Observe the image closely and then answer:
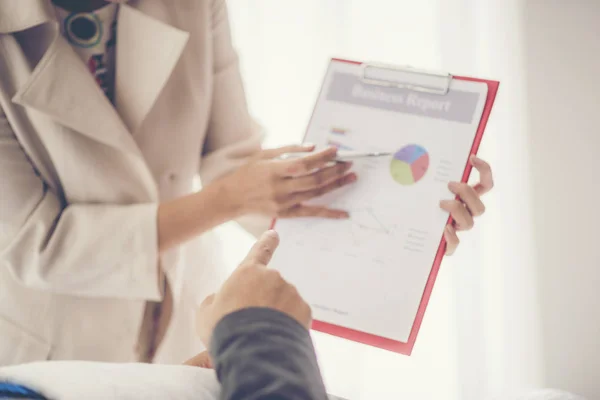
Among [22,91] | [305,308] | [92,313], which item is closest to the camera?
[305,308]

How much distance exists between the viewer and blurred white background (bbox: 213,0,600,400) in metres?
0.87

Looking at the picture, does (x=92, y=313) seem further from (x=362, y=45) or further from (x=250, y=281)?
(x=362, y=45)

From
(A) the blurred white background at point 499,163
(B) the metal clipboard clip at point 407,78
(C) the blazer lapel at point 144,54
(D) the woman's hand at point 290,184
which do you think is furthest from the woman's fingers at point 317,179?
(A) the blurred white background at point 499,163

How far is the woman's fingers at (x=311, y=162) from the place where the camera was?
69 cm

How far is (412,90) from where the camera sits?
2.32ft

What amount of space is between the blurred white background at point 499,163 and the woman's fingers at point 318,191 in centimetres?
34

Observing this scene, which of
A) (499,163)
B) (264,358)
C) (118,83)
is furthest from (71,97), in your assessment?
(499,163)

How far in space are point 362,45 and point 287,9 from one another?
0.16m

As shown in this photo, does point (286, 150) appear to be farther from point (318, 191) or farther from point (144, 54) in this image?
point (144, 54)

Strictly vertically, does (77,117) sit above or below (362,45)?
below

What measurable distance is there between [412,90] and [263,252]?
1.00 ft

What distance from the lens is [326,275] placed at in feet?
2.27

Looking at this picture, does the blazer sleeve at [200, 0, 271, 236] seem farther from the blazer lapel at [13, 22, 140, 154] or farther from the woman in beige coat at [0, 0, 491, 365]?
the blazer lapel at [13, 22, 140, 154]

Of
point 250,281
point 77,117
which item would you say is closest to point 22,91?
point 77,117
